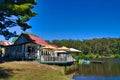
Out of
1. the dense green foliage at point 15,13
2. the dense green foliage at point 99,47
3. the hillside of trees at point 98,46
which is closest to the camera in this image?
the dense green foliage at point 15,13

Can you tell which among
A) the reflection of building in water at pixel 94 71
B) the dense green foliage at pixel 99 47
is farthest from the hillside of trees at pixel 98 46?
the reflection of building in water at pixel 94 71

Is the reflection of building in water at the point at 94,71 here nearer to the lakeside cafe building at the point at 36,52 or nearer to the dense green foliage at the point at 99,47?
the lakeside cafe building at the point at 36,52

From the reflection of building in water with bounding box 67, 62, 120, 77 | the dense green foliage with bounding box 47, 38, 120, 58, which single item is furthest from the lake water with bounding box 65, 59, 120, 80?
the dense green foliage with bounding box 47, 38, 120, 58

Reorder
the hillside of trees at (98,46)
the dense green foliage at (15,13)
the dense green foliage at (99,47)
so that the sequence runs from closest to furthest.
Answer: the dense green foliage at (15,13)
the dense green foliage at (99,47)
the hillside of trees at (98,46)

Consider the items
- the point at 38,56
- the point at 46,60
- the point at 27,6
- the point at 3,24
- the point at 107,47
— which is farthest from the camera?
the point at 107,47

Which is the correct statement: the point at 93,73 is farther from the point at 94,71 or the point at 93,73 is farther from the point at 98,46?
the point at 98,46

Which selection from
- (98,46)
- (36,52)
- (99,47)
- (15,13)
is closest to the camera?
(15,13)

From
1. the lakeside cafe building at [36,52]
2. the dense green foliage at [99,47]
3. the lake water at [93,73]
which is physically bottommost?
the lake water at [93,73]

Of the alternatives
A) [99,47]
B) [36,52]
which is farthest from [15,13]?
[99,47]

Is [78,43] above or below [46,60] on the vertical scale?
above

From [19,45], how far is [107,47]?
12412cm

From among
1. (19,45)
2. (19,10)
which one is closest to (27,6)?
(19,10)

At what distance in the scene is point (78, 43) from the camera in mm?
162500

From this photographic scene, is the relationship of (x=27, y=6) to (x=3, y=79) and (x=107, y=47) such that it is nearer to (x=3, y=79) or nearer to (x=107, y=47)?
(x=3, y=79)
